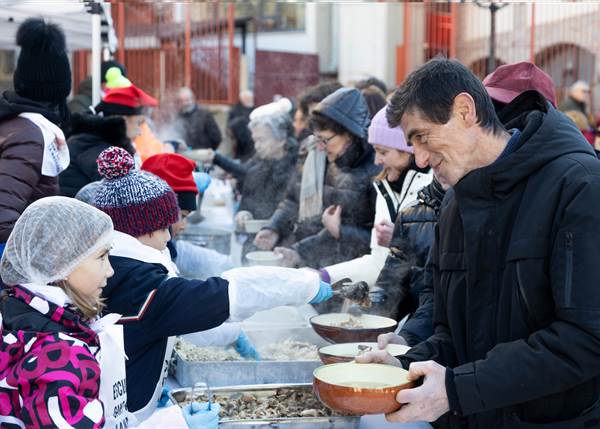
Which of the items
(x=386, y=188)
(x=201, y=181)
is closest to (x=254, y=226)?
(x=201, y=181)

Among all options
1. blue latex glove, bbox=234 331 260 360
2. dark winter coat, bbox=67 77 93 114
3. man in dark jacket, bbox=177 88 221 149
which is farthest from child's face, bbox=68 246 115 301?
man in dark jacket, bbox=177 88 221 149

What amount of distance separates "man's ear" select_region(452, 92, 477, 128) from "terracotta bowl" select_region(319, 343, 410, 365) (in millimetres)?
717

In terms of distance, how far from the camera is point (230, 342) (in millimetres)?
2816

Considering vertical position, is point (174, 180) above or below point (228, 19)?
below

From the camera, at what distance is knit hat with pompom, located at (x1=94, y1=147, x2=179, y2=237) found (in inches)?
85.0

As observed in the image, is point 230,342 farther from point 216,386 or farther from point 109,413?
point 109,413

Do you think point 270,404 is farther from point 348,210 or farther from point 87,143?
point 87,143

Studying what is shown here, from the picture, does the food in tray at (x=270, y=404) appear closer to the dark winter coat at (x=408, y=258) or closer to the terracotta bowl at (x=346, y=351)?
the terracotta bowl at (x=346, y=351)

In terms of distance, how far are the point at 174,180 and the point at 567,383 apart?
1.89 m

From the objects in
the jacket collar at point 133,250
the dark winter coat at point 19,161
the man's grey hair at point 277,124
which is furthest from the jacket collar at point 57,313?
the man's grey hair at point 277,124

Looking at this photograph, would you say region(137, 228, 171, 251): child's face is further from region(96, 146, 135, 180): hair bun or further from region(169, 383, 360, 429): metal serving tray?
region(169, 383, 360, 429): metal serving tray

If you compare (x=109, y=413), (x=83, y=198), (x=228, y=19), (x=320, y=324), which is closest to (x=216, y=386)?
(x=320, y=324)

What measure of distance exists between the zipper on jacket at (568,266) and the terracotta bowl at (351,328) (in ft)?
3.37

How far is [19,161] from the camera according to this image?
2723 millimetres
